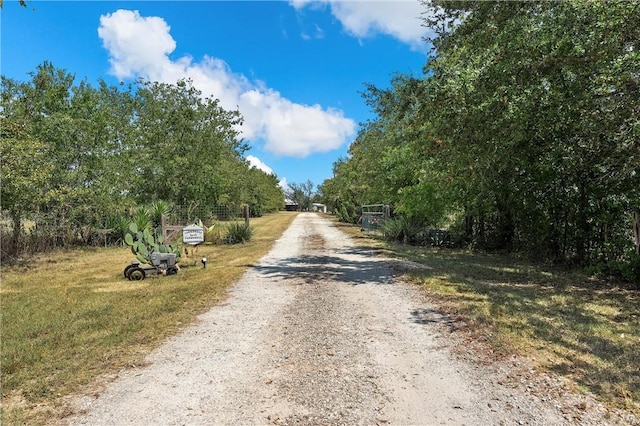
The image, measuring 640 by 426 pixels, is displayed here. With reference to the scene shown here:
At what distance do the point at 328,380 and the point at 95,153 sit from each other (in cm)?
1521

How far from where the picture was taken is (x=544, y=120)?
8086 mm

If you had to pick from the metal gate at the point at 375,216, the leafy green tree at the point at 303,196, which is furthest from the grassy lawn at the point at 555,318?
the leafy green tree at the point at 303,196

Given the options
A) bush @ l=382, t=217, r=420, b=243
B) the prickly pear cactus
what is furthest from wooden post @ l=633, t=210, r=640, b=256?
the prickly pear cactus

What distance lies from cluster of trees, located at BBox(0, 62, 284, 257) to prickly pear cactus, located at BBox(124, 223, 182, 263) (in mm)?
3161

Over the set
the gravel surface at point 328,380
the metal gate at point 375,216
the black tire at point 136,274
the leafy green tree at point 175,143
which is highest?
the leafy green tree at point 175,143

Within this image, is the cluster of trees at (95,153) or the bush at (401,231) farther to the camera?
the bush at (401,231)

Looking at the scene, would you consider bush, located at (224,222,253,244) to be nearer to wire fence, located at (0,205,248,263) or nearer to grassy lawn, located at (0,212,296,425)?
wire fence, located at (0,205,248,263)

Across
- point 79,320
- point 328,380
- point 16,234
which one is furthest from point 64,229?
point 328,380

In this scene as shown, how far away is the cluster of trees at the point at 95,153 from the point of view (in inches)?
427

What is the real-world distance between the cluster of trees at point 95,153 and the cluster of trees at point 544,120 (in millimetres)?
10215

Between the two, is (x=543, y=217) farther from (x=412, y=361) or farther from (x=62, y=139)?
(x=62, y=139)

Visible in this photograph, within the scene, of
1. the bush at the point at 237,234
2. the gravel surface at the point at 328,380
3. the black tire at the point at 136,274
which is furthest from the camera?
the bush at the point at 237,234

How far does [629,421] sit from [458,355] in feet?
4.96

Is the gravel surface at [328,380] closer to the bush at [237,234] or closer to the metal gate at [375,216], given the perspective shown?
the bush at [237,234]
